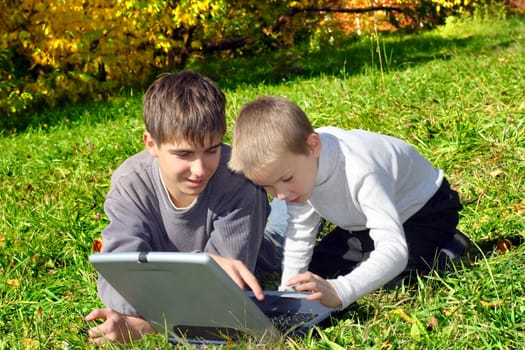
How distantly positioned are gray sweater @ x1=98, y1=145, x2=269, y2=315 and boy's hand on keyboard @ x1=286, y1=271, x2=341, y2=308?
2.62 feet

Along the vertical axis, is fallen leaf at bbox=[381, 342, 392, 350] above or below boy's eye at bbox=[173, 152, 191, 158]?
below

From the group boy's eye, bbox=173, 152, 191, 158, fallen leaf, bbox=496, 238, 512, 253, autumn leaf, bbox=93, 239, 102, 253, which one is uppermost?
boy's eye, bbox=173, 152, 191, 158

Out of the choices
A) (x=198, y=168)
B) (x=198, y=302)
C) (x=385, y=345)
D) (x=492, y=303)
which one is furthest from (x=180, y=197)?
(x=492, y=303)

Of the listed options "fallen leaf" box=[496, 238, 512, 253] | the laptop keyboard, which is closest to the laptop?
the laptop keyboard

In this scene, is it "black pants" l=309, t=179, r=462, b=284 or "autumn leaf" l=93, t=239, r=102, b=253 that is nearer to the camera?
"black pants" l=309, t=179, r=462, b=284

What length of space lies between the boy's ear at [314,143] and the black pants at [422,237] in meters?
0.70

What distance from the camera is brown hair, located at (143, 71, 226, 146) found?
304 centimetres

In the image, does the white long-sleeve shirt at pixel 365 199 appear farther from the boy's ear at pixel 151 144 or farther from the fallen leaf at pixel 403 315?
the boy's ear at pixel 151 144

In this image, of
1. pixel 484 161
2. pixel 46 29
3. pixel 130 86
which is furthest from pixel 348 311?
pixel 130 86

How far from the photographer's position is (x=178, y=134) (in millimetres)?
3039

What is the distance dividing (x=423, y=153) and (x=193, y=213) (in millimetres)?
1925

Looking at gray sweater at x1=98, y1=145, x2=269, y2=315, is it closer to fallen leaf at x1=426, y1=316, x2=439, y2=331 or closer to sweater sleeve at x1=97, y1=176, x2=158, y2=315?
sweater sleeve at x1=97, y1=176, x2=158, y2=315

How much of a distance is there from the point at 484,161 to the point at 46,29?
6.03 m

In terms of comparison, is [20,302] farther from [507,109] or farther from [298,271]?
[507,109]
